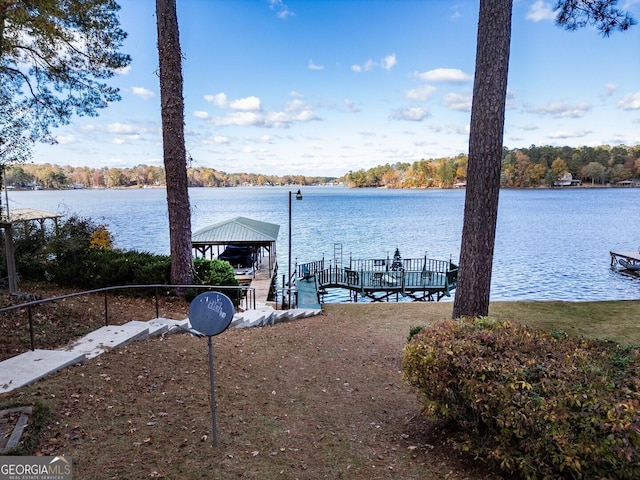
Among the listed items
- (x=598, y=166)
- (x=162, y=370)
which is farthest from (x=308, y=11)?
(x=598, y=166)

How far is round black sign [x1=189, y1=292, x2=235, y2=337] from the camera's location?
2.85 metres

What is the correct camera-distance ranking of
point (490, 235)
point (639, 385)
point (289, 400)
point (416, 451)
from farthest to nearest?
point (490, 235) → point (289, 400) → point (416, 451) → point (639, 385)

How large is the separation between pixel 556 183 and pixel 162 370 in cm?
11814

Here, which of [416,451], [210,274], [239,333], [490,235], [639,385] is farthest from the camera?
[210,274]

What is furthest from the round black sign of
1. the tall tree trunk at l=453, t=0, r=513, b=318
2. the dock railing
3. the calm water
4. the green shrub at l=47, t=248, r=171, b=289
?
the dock railing

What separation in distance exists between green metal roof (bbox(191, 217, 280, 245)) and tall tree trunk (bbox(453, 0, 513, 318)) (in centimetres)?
1144

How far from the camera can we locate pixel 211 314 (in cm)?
287

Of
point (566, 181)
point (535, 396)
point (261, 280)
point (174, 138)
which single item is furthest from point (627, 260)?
point (566, 181)

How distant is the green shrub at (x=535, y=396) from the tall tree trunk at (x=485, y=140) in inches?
73.6

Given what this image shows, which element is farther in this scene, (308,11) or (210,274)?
(308,11)

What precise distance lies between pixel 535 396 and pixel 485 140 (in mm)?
3556

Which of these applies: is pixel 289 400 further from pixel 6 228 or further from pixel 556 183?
pixel 556 183

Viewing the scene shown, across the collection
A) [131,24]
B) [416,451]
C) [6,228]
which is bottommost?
[416,451]

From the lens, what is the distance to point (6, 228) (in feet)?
19.2
